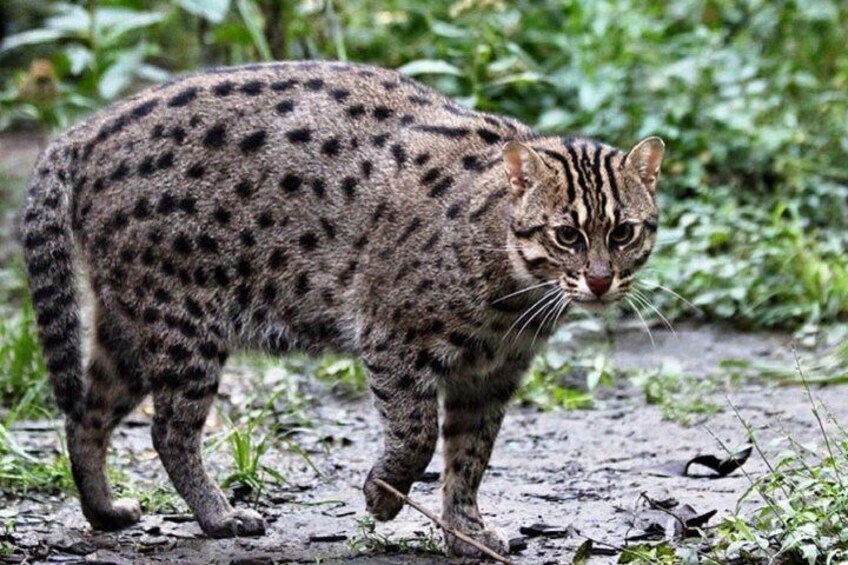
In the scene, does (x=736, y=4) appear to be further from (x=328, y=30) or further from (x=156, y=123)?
(x=156, y=123)

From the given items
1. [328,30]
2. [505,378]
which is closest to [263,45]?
[328,30]

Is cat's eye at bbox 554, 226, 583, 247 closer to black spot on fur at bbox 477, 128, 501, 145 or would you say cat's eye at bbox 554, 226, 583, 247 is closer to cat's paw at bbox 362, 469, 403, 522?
black spot on fur at bbox 477, 128, 501, 145

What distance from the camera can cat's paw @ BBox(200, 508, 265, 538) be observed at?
7094 millimetres

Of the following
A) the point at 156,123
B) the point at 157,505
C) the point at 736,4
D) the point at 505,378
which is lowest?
the point at 157,505

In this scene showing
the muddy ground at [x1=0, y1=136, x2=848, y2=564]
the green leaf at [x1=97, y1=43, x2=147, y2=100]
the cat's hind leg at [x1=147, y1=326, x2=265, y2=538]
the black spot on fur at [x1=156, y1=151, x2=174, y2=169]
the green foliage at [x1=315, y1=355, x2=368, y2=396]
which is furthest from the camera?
Result: the green leaf at [x1=97, y1=43, x2=147, y2=100]

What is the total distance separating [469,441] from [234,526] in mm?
1079

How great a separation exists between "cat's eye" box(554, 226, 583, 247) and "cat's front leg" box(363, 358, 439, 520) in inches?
30.6

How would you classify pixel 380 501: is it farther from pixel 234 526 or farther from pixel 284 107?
pixel 284 107

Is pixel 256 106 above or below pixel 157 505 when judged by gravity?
above

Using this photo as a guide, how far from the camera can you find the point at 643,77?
487 inches

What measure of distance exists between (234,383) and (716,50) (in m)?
5.33

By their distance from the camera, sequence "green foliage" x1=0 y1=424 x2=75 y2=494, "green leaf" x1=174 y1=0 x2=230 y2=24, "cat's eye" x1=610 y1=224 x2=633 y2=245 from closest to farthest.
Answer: "cat's eye" x1=610 y1=224 x2=633 y2=245 < "green foliage" x1=0 y1=424 x2=75 y2=494 < "green leaf" x1=174 y1=0 x2=230 y2=24

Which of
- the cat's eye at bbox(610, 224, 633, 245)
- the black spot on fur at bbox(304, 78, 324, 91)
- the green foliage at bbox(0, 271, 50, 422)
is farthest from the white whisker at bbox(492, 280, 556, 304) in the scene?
the green foliage at bbox(0, 271, 50, 422)

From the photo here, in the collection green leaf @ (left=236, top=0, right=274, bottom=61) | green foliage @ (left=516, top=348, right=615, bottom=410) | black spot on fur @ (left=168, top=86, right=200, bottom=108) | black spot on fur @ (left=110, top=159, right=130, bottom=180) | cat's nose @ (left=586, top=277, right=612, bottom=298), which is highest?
green leaf @ (left=236, top=0, right=274, bottom=61)
